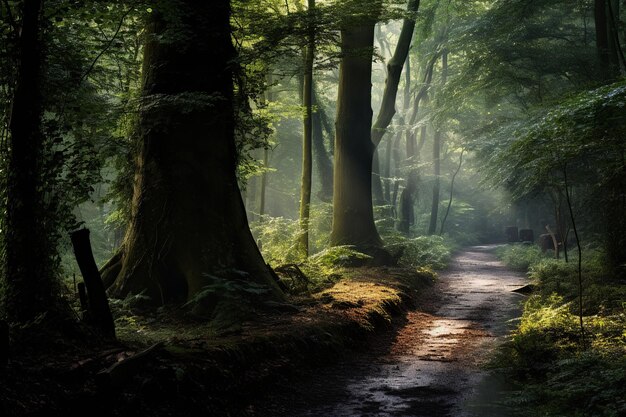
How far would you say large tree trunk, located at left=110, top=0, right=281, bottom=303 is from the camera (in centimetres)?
840

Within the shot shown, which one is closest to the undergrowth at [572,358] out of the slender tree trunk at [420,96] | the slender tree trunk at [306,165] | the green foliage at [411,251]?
the slender tree trunk at [306,165]

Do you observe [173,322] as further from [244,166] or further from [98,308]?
[244,166]

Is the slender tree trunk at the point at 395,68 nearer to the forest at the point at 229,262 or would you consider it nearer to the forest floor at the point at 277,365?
the forest at the point at 229,262

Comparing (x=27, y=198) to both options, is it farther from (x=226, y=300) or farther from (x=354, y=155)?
(x=354, y=155)

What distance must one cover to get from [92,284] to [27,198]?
1014mm

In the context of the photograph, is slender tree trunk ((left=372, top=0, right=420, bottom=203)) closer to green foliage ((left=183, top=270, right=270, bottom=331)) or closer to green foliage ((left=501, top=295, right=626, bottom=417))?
green foliage ((left=501, top=295, right=626, bottom=417))

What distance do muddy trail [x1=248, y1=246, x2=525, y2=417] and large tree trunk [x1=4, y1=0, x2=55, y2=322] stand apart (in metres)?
2.34

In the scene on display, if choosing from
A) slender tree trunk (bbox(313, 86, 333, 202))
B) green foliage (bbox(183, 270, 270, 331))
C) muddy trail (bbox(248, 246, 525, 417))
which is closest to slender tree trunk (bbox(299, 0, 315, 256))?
muddy trail (bbox(248, 246, 525, 417))

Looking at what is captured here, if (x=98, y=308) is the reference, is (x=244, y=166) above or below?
above

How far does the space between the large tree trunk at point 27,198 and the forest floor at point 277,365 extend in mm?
703

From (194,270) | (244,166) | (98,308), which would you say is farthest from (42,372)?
(244,166)

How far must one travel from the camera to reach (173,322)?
7.67m

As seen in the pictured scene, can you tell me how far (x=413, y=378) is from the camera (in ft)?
21.4

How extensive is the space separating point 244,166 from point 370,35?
7473 millimetres
